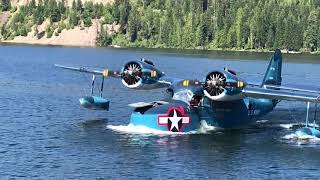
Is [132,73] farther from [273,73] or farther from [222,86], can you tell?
[273,73]

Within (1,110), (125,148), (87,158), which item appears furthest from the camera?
(1,110)

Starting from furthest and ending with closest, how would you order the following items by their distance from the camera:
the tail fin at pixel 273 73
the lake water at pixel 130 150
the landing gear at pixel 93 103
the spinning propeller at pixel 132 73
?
the landing gear at pixel 93 103
the tail fin at pixel 273 73
the spinning propeller at pixel 132 73
the lake water at pixel 130 150

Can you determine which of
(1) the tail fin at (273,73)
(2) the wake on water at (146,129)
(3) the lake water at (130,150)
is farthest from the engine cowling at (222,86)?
(1) the tail fin at (273,73)

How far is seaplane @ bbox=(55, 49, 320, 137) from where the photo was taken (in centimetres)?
4469

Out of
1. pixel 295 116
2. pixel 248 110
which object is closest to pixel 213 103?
pixel 248 110

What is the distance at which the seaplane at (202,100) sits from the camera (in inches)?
1759

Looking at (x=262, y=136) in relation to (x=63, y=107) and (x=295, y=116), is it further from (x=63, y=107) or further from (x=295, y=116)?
(x=63, y=107)

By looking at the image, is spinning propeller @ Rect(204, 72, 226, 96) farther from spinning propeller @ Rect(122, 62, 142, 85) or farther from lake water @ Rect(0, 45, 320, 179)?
spinning propeller @ Rect(122, 62, 142, 85)

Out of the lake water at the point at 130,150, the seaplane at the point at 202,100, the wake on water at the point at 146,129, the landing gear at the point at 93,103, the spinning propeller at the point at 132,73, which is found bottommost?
the lake water at the point at 130,150

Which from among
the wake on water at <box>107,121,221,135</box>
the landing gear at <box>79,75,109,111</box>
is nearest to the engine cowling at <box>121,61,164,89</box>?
the wake on water at <box>107,121,221,135</box>

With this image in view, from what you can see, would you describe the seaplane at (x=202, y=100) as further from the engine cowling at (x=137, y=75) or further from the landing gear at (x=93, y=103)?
the landing gear at (x=93, y=103)

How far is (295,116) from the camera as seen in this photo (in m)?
60.5

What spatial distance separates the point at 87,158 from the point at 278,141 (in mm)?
15441

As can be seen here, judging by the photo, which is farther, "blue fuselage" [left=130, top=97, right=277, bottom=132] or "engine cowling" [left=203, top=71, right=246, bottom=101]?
"blue fuselage" [left=130, top=97, right=277, bottom=132]
